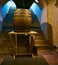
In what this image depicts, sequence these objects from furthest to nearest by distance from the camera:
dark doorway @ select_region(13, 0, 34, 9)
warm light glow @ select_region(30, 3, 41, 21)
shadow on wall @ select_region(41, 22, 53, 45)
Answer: warm light glow @ select_region(30, 3, 41, 21), dark doorway @ select_region(13, 0, 34, 9), shadow on wall @ select_region(41, 22, 53, 45)

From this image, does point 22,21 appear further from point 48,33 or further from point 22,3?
point 22,3

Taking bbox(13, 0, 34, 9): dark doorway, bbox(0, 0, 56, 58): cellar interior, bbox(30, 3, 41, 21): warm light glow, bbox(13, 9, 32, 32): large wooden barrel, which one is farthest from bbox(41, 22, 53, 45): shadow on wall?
bbox(13, 9, 32, 32): large wooden barrel

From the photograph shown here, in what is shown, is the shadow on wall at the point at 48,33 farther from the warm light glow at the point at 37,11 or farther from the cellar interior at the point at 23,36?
the warm light glow at the point at 37,11

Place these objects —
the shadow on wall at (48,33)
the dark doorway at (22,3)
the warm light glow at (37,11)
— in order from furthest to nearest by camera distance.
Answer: the warm light glow at (37,11), the dark doorway at (22,3), the shadow on wall at (48,33)

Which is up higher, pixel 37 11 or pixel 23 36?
pixel 37 11

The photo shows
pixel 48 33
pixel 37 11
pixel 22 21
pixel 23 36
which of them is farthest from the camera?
pixel 37 11

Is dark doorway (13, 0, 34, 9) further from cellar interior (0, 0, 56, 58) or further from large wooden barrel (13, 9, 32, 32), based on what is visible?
large wooden barrel (13, 9, 32, 32)

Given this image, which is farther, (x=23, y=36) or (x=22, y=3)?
(x=22, y=3)

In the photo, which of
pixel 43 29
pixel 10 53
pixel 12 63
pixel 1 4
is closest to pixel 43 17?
pixel 43 29

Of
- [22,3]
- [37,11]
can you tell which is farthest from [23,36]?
[37,11]

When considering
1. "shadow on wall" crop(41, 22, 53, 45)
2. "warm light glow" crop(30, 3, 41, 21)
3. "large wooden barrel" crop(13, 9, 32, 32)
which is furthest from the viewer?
"warm light glow" crop(30, 3, 41, 21)

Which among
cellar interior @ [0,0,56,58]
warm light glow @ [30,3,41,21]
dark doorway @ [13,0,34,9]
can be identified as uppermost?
dark doorway @ [13,0,34,9]

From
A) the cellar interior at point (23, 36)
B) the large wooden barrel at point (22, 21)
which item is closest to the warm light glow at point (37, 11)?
the cellar interior at point (23, 36)

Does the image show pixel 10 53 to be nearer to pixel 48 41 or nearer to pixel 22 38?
pixel 22 38
